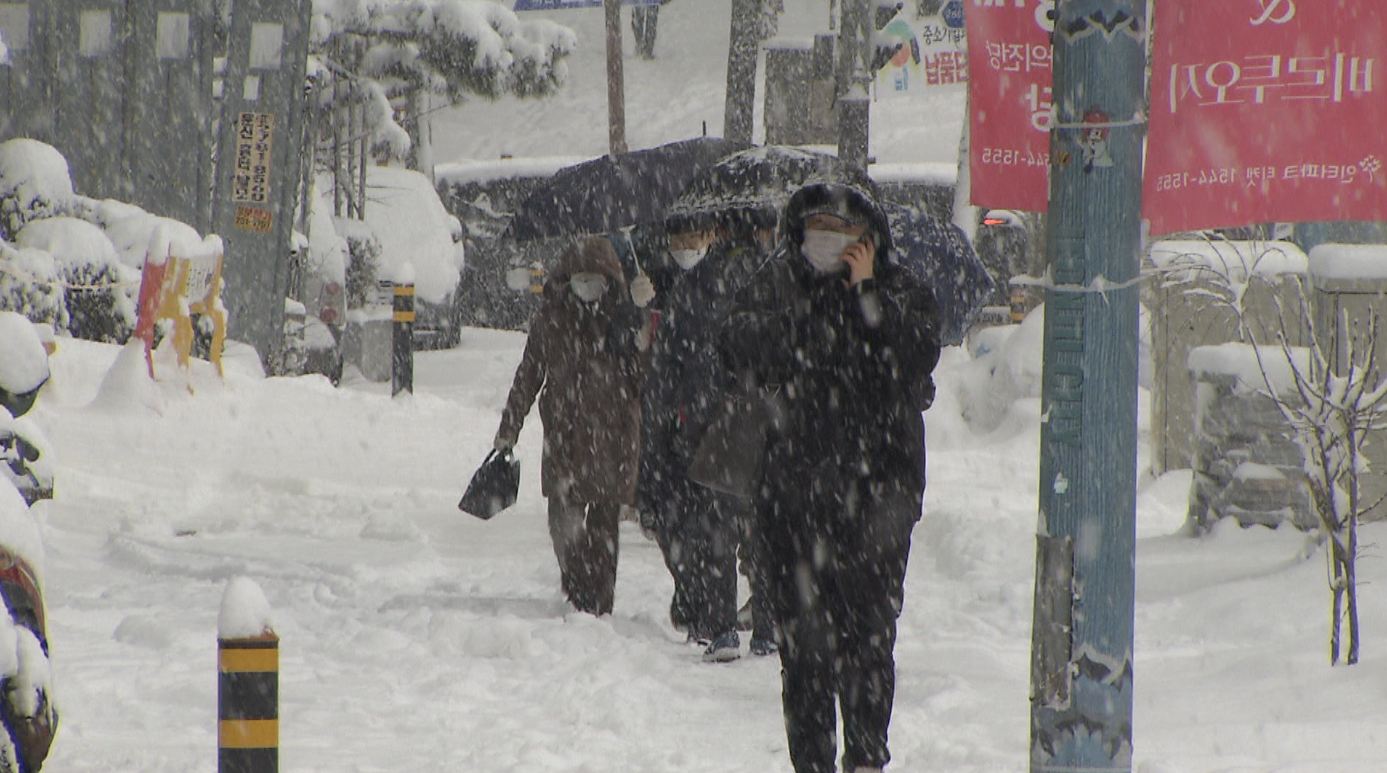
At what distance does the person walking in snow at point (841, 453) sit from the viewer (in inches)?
197

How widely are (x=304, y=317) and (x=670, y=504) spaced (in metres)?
12.3

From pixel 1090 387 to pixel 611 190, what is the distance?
9.02 m

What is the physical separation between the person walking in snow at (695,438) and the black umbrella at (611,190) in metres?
4.64

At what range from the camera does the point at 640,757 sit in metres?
5.73

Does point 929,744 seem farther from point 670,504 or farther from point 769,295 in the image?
A: point 670,504

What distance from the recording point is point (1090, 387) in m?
3.72

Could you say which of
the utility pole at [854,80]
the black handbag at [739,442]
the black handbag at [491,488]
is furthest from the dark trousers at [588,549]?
the utility pole at [854,80]

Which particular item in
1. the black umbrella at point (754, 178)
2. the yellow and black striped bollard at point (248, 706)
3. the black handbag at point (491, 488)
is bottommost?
the black handbag at point (491, 488)

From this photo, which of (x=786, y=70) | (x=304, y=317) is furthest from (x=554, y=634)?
(x=786, y=70)

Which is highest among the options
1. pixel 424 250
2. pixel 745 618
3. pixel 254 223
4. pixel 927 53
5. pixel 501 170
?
pixel 927 53

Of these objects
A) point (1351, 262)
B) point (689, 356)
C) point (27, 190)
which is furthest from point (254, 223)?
point (1351, 262)

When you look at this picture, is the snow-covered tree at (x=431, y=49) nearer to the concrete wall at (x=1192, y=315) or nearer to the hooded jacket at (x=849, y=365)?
the concrete wall at (x=1192, y=315)

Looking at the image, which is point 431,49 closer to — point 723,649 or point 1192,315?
point 1192,315

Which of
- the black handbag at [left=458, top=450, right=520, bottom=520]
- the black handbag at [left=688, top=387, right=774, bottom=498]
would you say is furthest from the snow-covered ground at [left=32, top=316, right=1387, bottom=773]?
the black handbag at [left=688, top=387, right=774, bottom=498]
